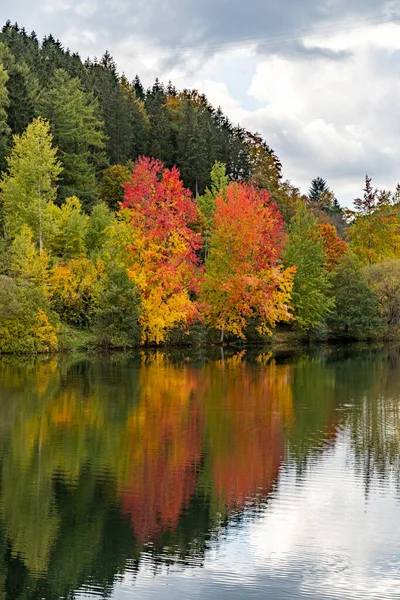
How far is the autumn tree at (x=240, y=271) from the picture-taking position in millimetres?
59094

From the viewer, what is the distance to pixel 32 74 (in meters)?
92.1

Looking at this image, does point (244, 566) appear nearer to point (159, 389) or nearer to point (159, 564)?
point (159, 564)

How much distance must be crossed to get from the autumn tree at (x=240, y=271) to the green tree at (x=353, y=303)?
30.2 ft

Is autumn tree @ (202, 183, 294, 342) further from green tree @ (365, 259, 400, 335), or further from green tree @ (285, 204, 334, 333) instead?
green tree @ (365, 259, 400, 335)

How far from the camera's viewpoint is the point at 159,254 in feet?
181

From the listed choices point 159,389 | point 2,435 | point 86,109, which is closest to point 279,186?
point 86,109

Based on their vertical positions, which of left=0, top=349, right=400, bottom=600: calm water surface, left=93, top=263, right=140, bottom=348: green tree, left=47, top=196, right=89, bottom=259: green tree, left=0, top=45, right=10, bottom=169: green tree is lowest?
left=0, top=349, right=400, bottom=600: calm water surface

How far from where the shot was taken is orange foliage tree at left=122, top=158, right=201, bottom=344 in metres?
54.5

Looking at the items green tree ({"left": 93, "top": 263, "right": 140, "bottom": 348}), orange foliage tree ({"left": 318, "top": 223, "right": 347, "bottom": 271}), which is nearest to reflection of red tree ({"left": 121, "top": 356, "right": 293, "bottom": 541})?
green tree ({"left": 93, "top": 263, "right": 140, "bottom": 348})

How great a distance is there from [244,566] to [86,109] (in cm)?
7490

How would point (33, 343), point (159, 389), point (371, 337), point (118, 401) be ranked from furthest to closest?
1. point (371, 337)
2. point (33, 343)
3. point (159, 389)
4. point (118, 401)

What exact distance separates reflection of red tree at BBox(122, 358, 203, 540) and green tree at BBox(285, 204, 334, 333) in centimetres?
3164

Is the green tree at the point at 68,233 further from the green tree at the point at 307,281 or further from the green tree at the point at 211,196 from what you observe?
the green tree at the point at 307,281

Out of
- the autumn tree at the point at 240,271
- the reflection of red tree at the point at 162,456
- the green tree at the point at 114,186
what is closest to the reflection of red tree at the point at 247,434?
the reflection of red tree at the point at 162,456
